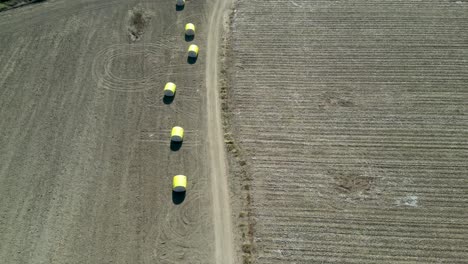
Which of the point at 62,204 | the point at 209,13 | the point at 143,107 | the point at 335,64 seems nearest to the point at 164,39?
the point at 209,13

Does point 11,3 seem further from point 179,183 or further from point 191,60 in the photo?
point 179,183

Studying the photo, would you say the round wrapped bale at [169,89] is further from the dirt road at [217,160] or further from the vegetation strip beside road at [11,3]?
the vegetation strip beside road at [11,3]

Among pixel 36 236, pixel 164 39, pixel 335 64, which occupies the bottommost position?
pixel 36 236

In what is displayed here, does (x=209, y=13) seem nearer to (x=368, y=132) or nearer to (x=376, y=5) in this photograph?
(x=376, y=5)

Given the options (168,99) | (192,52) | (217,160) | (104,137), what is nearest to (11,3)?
(192,52)

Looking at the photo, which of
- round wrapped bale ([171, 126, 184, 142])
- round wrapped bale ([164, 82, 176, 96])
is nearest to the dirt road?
round wrapped bale ([171, 126, 184, 142])

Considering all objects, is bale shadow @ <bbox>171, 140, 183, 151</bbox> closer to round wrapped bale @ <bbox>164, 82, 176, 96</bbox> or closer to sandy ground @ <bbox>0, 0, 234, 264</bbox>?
sandy ground @ <bbox>0, 0, 234, 264</bbox>
